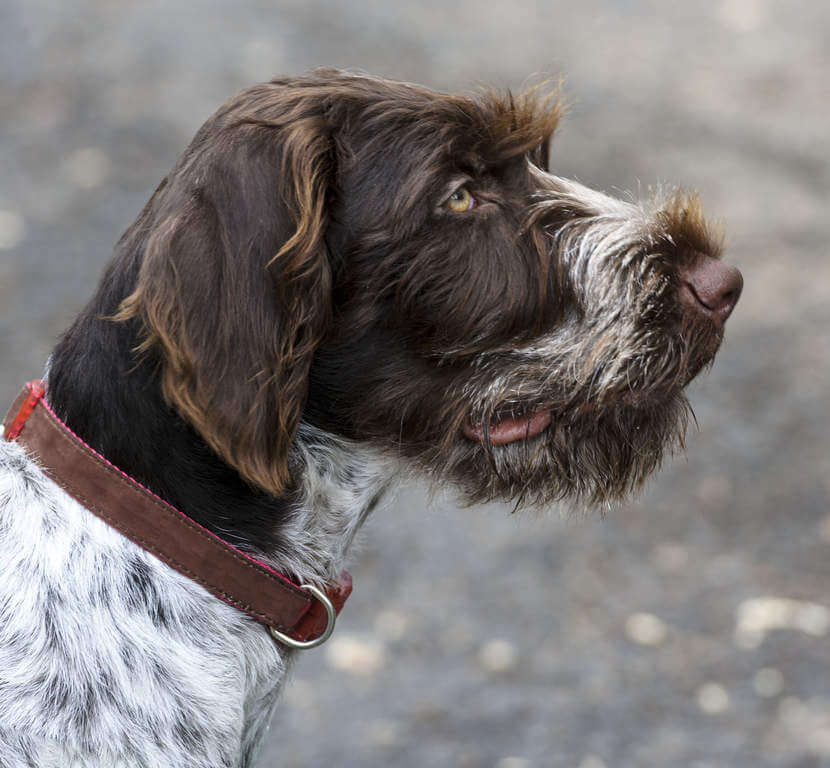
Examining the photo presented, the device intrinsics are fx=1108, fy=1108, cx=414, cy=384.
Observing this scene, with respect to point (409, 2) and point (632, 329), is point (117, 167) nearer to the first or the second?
point (409, 2)

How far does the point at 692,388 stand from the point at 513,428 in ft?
10.6

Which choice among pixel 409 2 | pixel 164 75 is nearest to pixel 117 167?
pixel 164 75

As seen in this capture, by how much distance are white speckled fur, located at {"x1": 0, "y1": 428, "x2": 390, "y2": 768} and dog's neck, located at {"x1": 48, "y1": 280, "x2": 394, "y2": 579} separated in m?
0.13

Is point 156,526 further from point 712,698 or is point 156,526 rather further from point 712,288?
point 712,698

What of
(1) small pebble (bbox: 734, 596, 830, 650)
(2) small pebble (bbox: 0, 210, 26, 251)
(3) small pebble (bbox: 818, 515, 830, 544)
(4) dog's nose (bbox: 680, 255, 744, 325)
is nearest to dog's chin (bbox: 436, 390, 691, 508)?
(4) dog's nose (bbox: 680, 255, 744, 325)

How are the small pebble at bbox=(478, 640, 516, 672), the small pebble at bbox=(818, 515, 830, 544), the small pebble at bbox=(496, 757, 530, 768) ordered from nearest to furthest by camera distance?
1. the small pebble at bbox=(496, 757, 530, 768)
2. the small pebble at bbox=(478, 640, 516, 672)
3. the small pebble at bbox=(818, 515, 830, 544)

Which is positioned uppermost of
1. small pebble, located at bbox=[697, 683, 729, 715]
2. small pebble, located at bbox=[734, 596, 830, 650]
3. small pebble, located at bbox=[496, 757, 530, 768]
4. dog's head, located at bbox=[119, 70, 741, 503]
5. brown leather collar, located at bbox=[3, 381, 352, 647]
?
dog's head, located at bbox=[119, 70, 741, 503]

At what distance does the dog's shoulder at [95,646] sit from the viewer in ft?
6.99

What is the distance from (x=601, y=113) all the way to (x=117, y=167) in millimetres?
3371

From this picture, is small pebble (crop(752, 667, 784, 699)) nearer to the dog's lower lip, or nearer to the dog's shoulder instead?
the dog's lower lip

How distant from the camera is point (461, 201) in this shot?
2467 mm

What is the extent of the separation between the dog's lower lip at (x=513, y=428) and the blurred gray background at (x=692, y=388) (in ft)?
3.01

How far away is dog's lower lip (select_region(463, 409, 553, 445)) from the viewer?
8.54ft

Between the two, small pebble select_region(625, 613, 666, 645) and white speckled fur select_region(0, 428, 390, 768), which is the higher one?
white speckled fur select_region(0, 428, 390, 768)
